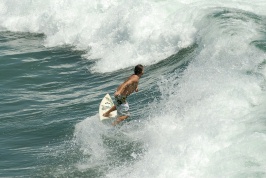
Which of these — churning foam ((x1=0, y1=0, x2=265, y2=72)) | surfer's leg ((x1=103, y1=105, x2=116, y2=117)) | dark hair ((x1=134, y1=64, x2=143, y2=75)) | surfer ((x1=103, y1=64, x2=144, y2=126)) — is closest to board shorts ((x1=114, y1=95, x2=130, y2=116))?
surfer ((x1=103, y1=64, x2=144, y2=126))

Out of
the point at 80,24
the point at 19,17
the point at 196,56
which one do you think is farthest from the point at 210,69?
the point at 19,17

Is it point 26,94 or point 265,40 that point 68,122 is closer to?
point 26,94

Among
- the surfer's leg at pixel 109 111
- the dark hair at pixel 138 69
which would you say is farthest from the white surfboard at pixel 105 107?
the dark hair at pixel 138 69

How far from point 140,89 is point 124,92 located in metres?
3.02

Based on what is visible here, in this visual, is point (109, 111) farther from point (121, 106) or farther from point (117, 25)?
point (117, 25)

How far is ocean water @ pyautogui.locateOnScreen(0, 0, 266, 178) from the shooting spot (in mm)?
9695

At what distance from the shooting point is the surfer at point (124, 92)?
1166 centimetres

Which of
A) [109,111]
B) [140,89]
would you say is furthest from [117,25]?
[109,111]

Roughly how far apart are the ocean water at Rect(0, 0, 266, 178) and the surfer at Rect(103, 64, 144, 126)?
25 cm

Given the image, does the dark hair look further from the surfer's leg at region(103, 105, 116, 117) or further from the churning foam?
the churning foam

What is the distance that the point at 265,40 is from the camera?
48.5 ft

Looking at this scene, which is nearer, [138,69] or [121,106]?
[138,69]

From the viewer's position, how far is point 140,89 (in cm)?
1473

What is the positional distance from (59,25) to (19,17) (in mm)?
2883
